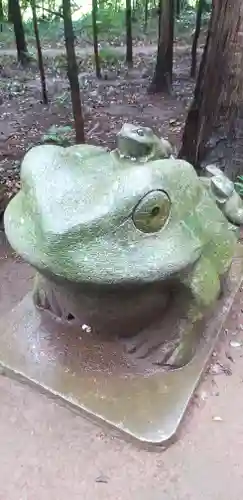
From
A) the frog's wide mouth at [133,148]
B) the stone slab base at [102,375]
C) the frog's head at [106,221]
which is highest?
the frog's wide mouth at [133,148]

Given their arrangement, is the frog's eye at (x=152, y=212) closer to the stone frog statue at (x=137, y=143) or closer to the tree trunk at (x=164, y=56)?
the stone frog statue at (x=137, y=143)

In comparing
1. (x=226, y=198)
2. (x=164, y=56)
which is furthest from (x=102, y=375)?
(x=164, y=56)

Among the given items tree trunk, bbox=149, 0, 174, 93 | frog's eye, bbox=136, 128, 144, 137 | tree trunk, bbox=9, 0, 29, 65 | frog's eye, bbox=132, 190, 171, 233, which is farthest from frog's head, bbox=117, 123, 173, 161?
tree trunk, bbox=9, 0, 29, 65

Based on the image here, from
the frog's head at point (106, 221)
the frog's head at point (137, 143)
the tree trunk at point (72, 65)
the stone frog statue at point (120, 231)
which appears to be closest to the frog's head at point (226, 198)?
the stone frog statue at point (120, 231)

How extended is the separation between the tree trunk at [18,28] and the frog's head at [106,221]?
9.56 m

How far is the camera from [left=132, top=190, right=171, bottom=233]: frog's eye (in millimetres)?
2309

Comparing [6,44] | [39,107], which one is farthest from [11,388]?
[6,44]

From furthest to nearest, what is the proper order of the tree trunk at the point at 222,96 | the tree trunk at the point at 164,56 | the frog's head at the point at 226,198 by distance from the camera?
the tree trunk at the point at 164,56, the tree trunk at the point at 222,96, the frog's head at the point at 226,198

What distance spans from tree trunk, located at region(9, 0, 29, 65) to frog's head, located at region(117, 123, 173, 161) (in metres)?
9.49

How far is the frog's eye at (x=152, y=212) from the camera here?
2309mm

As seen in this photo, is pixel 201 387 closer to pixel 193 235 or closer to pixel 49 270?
pixel 193 235

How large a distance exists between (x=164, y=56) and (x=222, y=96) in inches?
209

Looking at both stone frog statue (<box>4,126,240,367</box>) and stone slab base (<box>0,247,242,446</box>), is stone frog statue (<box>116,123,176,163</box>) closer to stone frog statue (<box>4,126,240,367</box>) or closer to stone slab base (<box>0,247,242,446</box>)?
stone frog statue (<box>4,126,240,367</box>)

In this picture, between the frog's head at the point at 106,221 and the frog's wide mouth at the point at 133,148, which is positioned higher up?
the frog's wide mouth at the point at 133,148
